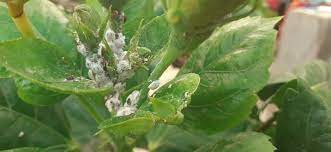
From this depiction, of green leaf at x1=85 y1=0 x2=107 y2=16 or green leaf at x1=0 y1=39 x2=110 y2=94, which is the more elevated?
green leaf at x1=85 y1=0 x2=107 y2=16

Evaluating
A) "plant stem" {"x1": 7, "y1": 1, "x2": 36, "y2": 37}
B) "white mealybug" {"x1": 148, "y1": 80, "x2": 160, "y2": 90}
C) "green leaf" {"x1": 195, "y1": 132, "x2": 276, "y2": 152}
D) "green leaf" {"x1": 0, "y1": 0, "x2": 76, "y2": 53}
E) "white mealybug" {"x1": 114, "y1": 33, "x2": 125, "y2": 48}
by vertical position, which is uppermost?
"plant stem" {"x1": 7, "y1": 1, "x2": 36, "y2": 37}

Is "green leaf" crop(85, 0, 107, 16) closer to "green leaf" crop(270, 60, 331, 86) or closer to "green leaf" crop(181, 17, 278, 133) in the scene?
"green leaf" crop(181, 17, 278, 133)

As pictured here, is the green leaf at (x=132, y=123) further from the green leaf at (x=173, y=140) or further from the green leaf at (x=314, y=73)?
the green leaf at (x=314, y=73)

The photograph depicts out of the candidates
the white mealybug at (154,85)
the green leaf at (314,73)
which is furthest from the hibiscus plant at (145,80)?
the green leaf at (314,73)

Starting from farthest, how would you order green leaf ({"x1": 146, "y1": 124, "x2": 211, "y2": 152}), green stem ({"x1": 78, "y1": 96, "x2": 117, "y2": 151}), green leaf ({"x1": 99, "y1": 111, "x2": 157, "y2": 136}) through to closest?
green leaf ({"x1": 146, "y1": 124, "x2": 211, "y2": 152}) → green stem ({"x1": 78, "y1": 96, "x2": 117, "y2": 151}) → green leaf ({"x1": 99, "y1": 111, "x2": 157, "y2": 136})

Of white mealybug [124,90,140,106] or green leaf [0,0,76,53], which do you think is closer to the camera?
white mealybug [124,90,140,106]

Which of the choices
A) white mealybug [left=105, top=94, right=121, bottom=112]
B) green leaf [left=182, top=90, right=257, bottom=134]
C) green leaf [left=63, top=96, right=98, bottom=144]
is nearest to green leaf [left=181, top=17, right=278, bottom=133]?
green leaf [left=182, top=90, right=257, bottom=134]

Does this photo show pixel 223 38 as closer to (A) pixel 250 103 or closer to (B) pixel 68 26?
(A) pixel 250 103
